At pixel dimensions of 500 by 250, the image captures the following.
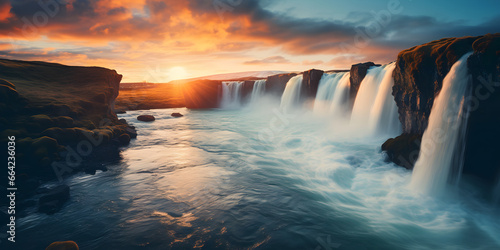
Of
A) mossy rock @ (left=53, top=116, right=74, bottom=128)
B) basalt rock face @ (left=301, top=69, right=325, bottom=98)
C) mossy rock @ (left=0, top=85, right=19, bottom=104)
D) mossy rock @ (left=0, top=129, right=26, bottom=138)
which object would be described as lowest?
mossy rock @ (left=0, top=129, right=26, bottom=138)

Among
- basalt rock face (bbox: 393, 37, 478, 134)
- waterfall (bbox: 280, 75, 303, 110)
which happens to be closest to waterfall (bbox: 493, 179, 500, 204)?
basalt rock face (bbox: 393, 37, 478, 134)

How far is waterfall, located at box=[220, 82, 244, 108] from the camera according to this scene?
223 ft

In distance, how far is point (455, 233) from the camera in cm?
867

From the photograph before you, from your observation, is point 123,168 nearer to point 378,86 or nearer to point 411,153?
point 411,153

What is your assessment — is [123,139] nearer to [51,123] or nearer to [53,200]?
[51,123]

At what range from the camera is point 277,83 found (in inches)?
2154

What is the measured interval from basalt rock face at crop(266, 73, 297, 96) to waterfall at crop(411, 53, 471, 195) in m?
41.7

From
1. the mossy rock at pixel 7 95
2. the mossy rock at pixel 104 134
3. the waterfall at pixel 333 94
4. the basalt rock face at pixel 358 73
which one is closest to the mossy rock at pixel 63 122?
the mossy rock at pixel 104 134

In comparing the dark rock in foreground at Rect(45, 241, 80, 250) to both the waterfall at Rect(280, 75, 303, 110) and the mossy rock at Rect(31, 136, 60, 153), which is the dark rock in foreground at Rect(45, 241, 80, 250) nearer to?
the mossy rock at Rect(31, 136, 60, 153)

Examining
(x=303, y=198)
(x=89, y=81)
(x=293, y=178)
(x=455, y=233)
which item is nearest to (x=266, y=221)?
(x=303, y=198)

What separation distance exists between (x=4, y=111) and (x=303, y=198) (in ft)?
78.0

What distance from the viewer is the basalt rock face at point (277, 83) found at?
2083 inches

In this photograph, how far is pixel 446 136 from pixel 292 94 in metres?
35.0

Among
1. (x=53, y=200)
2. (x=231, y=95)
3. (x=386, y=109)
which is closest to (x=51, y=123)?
(x=53, y=200)
